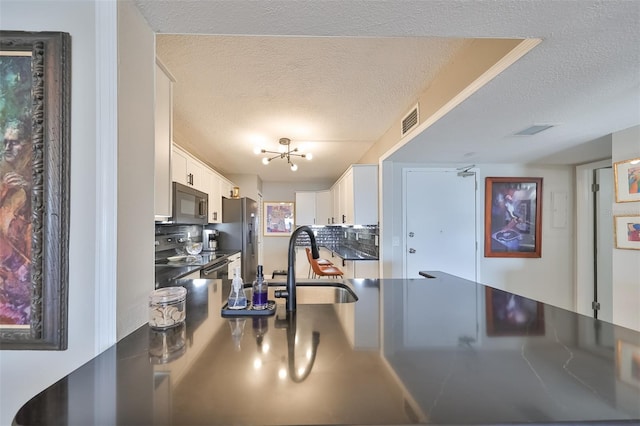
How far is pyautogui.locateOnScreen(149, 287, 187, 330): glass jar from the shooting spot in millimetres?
952

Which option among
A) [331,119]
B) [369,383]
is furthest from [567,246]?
[369,383]

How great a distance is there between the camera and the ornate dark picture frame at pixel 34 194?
810 mm

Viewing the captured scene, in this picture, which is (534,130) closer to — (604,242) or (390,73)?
(390,73)

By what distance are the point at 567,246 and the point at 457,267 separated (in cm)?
153

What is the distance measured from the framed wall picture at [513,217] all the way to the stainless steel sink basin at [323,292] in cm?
272

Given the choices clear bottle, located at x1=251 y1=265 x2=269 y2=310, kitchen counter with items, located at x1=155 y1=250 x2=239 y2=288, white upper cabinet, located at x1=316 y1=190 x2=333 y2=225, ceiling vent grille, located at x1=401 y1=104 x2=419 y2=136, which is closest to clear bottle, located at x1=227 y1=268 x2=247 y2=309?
clear bottle, located at x1=251 y1=265 x2=269 y2=310

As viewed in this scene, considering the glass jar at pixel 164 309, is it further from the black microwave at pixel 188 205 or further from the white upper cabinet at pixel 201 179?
the white upper cabinet at pixel 201 179

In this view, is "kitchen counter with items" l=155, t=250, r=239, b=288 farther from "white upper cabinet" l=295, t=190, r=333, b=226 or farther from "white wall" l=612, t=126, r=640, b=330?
"white wall" l=612, t=126, r=640, b=330

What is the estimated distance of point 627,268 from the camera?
232 centimetres

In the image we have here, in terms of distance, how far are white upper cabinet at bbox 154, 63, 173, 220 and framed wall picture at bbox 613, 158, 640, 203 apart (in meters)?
3.53

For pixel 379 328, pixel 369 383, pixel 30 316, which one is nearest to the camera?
pixel 369 383

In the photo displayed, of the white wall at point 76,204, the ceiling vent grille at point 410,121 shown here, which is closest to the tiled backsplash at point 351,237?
the ceiling vent grille at point 410,121

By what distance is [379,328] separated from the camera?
3.23ft

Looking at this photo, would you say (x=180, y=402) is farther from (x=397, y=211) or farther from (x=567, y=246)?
(x=567, y=246)
